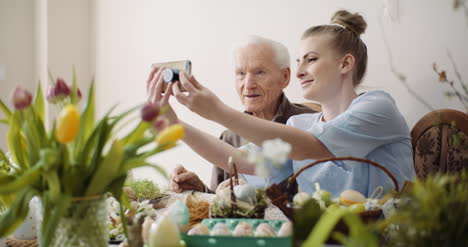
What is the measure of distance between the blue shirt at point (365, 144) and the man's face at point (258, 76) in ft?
1.61

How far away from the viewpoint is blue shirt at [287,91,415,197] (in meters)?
1.33

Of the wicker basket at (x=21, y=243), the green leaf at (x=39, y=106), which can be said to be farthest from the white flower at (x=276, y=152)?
the wicker basket at (x=21, y=243)

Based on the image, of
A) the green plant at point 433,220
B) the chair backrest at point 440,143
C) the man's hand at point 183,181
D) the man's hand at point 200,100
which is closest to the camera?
the green plant at point 433,220

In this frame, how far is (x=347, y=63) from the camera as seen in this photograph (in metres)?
1.49

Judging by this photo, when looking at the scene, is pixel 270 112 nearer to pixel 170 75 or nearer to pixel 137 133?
pixel 170 75

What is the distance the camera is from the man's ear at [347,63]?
1.48 metres

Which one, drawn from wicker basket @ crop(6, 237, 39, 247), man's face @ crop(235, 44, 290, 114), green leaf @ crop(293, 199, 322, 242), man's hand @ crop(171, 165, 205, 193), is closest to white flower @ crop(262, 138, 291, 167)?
green leaf @ crop(293, 199, 322, 242)

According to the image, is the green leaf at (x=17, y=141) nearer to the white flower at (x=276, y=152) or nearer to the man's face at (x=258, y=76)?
the white flower at (x=276, y=152)

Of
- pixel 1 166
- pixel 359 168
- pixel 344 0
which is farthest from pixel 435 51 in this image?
pixel 1 166

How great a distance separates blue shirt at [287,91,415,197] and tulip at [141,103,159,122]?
0.76 meters

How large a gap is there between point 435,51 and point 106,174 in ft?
4.85

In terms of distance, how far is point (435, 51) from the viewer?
1682 mm

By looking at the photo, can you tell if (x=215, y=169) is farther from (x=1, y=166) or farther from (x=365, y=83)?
(x=1, y=166)

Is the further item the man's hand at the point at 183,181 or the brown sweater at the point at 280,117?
the brown sweater at the point at 280,117
